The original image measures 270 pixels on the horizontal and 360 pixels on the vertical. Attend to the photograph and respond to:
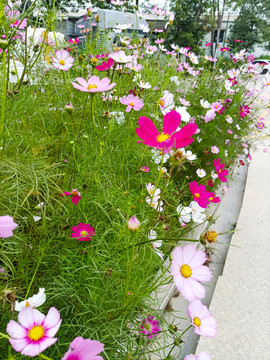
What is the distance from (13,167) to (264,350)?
0.95 m

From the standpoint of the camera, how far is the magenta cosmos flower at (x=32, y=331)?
0.37m

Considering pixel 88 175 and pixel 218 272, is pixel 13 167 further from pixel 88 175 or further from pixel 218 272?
pixel 218 272

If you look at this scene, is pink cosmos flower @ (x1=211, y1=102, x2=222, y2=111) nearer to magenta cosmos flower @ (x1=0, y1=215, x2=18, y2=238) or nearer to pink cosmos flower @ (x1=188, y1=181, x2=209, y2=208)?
pink cosmos flower @ (x1=188, y1=181, x2=209, y2=208)

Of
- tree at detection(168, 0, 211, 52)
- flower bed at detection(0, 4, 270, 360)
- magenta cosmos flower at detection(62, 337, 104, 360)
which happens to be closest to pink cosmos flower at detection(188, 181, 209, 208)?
flower bed at detection(0, 4, 270, 360)

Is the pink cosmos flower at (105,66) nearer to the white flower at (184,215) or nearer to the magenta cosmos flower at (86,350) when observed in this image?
the white flower at (184,215)

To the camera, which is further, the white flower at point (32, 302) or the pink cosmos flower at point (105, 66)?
the pink cosmos flower at point (105, 66)

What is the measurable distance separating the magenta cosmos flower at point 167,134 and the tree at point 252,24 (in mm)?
19120

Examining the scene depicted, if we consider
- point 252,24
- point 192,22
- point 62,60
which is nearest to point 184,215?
point 62,60

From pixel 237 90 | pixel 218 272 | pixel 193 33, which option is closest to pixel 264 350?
pixel 218 272

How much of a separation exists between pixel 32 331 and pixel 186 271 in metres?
0.25

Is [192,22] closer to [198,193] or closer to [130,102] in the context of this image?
[130,102]

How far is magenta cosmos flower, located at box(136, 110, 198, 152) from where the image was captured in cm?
54

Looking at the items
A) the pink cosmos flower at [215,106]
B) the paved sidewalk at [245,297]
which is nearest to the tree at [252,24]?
the pink cosmos flower at [215,106]

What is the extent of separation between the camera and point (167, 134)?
1.96 feet
